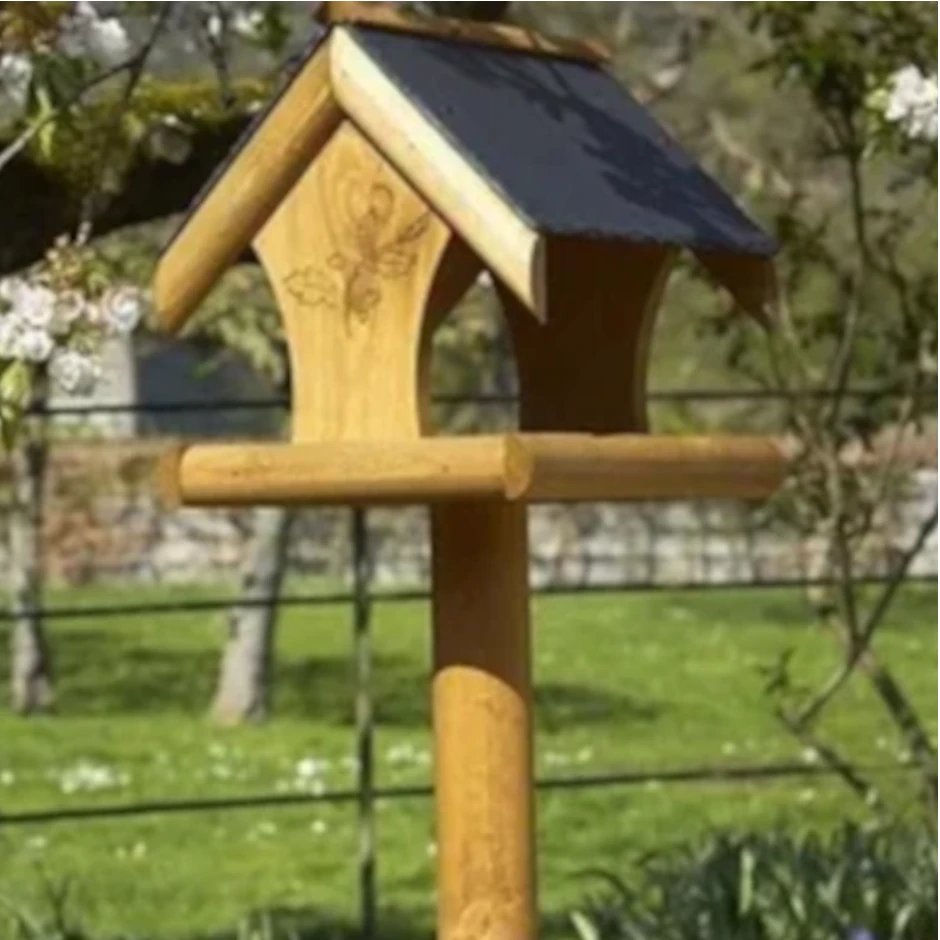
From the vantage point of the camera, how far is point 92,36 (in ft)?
17.4

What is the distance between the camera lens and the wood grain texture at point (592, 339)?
4.51 meters

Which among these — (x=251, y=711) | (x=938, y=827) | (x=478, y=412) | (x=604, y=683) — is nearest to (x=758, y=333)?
(x=938, y=827)

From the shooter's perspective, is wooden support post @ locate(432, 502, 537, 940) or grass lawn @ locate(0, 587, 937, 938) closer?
wooden support post @ locate(432, 502, 537, 940)

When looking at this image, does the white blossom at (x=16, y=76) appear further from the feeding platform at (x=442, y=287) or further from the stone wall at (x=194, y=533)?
the stone wall at (x=194, y=533)

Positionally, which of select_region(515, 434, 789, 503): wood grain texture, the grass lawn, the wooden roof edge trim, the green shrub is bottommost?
the grass lawn

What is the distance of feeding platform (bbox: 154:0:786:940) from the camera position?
4043 millimetres

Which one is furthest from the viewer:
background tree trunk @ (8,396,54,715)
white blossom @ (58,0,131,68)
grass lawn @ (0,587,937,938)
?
background tree trunk @ (8,396,54,715)

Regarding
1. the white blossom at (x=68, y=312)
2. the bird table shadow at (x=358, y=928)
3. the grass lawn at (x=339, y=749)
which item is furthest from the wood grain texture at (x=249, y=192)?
the bird table shadow at (x=358, y=928)

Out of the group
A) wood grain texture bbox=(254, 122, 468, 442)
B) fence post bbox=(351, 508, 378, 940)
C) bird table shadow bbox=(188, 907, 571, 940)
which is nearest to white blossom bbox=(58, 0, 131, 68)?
wood grain texture bbox=(254, 122, 468, 442)

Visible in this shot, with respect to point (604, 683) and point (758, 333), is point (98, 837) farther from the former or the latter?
point (604, 683)

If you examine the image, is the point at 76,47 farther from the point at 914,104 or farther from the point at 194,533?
the point at 194,533

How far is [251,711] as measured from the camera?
14.7 m

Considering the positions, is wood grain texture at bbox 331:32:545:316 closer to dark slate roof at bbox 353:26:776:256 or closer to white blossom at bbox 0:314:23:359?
dark slate roof at bbox 353:26:776:256

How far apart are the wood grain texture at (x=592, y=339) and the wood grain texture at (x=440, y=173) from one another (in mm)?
478
